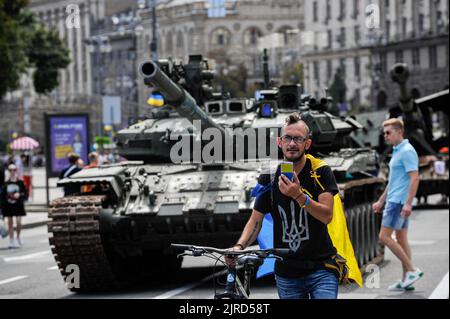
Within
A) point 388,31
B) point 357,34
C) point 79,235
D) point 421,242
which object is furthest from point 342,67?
point 79,235

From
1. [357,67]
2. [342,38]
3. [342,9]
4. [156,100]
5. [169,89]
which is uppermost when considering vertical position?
[342,9]

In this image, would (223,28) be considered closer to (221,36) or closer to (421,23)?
(221,36)

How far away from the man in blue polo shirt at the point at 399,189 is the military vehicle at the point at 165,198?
1.43 m

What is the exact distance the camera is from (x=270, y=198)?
760cm

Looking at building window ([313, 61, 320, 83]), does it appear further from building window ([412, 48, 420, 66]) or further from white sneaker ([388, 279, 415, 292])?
white sneaker ([388, 279, 415, 292])

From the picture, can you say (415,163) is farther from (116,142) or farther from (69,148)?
(69,148)

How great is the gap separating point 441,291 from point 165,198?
3.09 metres

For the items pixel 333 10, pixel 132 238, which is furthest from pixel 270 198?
pixel 333 10

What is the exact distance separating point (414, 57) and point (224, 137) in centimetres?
8622

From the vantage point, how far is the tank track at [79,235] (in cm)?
1427

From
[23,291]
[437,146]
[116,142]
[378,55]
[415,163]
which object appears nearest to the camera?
[415,163]

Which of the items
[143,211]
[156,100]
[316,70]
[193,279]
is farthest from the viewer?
[316,70]

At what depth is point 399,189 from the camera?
1329 cm

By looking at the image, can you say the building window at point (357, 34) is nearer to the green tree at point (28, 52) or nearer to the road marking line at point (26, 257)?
the green tree at point (28, 52)
